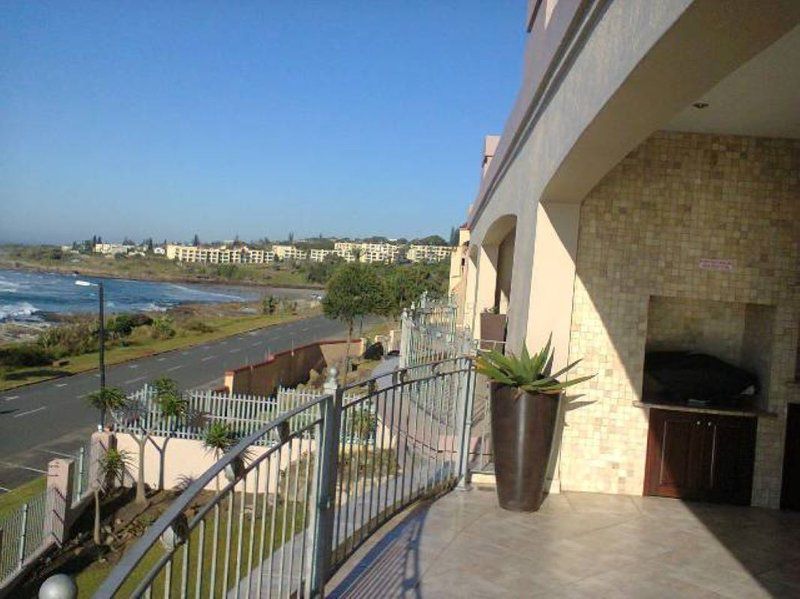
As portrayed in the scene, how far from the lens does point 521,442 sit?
5.56m

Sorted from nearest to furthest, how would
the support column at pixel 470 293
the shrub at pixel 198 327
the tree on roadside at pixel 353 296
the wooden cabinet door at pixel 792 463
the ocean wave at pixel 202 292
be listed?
the wooden cabinet door at pixel 792 463 < the support column at pixel 470 293 < the tree on roadside at pixel 353 296 < the shrub at pixel 198 327 < the ocean wave at pixel 202 292

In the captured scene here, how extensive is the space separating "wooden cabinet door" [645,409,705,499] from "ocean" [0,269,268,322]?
77465 millimetres

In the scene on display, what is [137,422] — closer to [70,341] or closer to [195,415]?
[195,415]

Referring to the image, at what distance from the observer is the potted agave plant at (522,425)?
5.55 metres

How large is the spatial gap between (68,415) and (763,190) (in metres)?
24.8

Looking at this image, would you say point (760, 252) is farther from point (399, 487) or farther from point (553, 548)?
point (399, 487)

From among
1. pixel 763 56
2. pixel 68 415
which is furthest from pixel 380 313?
pixel 763 56

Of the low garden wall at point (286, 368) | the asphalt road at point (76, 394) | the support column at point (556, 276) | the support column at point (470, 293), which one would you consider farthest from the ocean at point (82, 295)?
the support column at point (556, 276)

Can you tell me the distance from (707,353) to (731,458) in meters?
0.97

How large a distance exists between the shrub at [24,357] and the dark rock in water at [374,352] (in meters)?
18.7

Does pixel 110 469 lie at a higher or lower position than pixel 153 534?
lower

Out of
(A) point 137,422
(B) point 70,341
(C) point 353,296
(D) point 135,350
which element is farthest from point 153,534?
(B) point 70,341

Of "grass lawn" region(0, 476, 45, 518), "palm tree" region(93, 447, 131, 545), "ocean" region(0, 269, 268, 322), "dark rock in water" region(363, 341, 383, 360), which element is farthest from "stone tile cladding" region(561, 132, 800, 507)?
"ocean" region(0, 269, 268, 322)

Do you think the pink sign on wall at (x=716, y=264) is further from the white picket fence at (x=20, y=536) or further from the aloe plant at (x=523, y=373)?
the white picket fence at (x=20, y=536)
